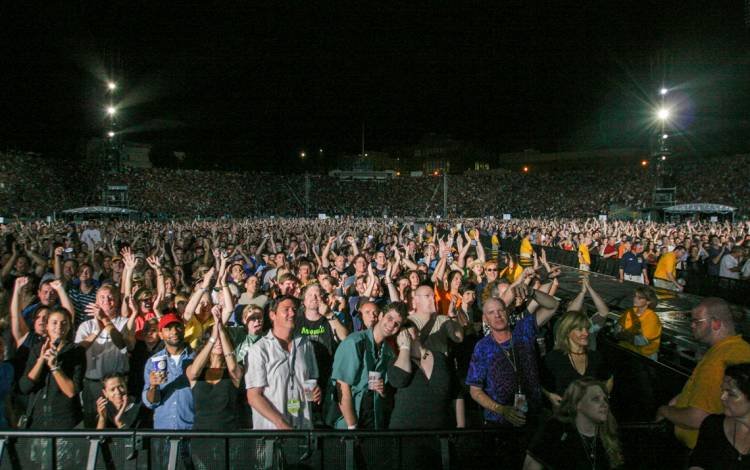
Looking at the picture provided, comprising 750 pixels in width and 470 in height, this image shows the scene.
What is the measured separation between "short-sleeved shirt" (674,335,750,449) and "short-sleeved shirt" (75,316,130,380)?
438 cm

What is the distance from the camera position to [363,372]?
147 inches

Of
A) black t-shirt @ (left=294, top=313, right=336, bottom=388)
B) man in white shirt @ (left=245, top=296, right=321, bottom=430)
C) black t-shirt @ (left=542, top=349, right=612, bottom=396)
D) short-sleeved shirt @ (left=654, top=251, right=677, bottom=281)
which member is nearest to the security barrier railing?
man in white shirt @ (left=245, top=296, right=321, bottom=430)

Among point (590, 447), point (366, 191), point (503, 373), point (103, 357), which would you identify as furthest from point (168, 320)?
point (366, 191)

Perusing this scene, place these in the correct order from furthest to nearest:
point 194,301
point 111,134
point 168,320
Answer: point 111,134 < point 194,301 < point 168,320

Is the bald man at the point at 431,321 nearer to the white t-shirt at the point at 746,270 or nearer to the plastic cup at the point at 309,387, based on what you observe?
the plastic cup at the point at 309,387

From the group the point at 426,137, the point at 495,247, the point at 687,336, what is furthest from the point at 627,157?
the point at 687,336

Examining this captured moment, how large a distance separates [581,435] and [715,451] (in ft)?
1.99

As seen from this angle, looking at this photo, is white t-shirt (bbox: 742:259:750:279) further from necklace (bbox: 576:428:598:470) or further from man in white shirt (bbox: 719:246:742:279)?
necklace (bbox: 576:428:598:470)

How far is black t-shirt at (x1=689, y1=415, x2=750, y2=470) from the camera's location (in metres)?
2.33

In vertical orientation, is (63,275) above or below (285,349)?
above

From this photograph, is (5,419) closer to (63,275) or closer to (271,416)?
(271,416)

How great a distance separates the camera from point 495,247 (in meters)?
23.7

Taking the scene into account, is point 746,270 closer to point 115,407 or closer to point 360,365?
point 360,365

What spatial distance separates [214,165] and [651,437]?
86.9m
